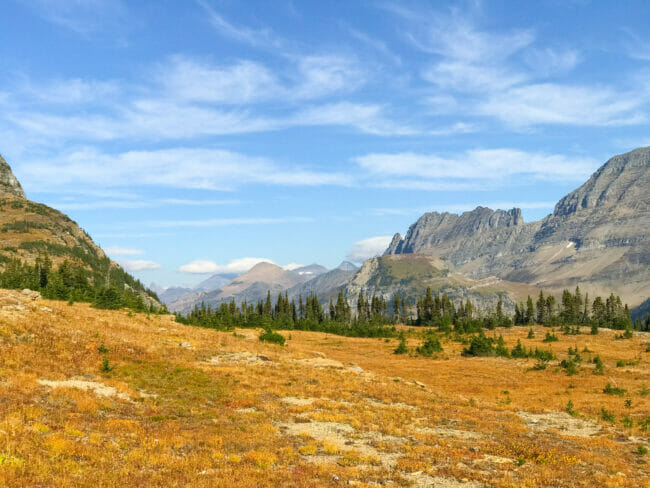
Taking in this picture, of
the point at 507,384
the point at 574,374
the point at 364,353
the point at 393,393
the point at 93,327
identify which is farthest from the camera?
the point at 364,353

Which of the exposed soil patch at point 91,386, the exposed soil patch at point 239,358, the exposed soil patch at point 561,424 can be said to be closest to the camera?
the exposed soil patch at point 91,386

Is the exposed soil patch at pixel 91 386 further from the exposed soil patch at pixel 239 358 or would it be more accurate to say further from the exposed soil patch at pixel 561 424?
the exposed soil patch at pixel 561 424

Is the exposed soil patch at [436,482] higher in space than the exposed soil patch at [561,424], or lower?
higher

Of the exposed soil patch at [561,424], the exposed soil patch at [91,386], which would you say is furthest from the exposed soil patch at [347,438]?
the exposed soil patch at [561,424]

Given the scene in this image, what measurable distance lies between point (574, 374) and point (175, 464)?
5921 cm

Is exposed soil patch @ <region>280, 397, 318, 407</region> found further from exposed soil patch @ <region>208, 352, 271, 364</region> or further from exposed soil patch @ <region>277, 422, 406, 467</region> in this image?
exposed soil patch @ <region>208, 352, 271, 364</region>

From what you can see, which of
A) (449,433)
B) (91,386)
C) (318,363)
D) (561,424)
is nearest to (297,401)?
(449,433)

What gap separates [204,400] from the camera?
1227 inches

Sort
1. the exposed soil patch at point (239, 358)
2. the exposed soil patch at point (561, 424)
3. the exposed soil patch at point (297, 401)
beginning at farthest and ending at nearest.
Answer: the exposed soil patch at point (239, 358) < the exposed soil patch at point (297, 401) < the exposed soil patch at point (561, 424)

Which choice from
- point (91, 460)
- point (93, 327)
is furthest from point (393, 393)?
point (93, 327)

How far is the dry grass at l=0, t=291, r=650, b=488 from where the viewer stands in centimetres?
1817

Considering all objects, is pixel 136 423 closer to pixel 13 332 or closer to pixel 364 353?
pixel 13 332

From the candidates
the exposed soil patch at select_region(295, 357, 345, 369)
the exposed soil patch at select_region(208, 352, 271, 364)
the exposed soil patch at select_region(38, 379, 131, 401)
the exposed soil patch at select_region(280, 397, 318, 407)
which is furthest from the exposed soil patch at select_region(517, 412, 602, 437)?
the exposed soil patch at select_region(38, 379, 131, 401)

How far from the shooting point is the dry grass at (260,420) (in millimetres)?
18172
